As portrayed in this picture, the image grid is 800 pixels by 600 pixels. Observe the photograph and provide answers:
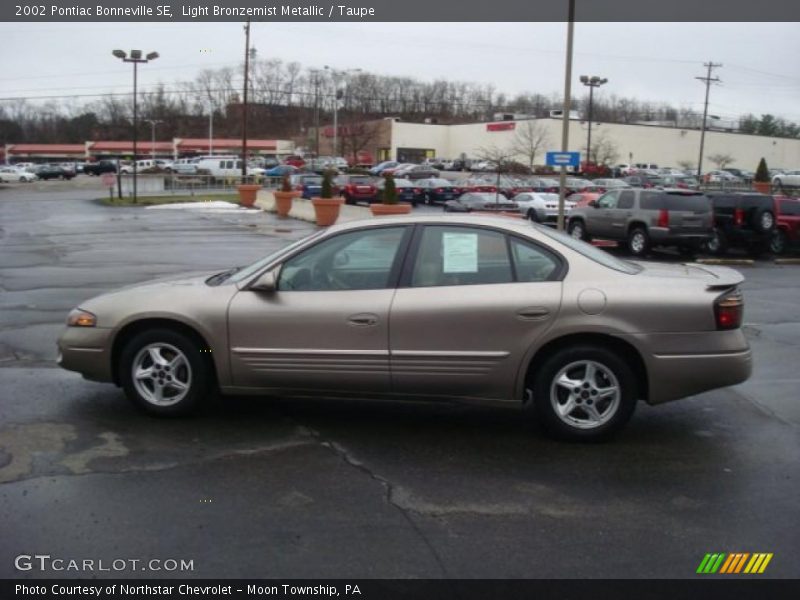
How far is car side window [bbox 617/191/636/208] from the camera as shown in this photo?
21062mm

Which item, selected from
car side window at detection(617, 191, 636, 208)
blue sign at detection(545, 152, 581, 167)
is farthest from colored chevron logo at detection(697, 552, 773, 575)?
car side window at detection(617, 191, 636, 208)

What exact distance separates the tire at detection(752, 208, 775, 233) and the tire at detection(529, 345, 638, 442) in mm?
17505

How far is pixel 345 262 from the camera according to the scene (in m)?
5.66

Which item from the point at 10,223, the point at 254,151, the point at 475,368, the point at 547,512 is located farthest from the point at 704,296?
the point at 254,151

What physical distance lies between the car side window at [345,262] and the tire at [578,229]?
59.4ft

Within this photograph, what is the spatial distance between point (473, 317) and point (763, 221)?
59.3 ft

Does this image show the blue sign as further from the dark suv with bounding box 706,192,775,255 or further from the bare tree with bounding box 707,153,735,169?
the bare tree with bounding box 707,153,735,169

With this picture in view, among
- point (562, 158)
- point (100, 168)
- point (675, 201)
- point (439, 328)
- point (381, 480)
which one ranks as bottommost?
point (381, 480)

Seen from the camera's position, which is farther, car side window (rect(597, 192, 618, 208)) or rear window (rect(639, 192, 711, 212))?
car side window (rect(597, 192, 618, 208))

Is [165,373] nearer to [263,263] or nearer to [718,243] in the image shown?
[263,263]

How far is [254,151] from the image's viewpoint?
388 ft

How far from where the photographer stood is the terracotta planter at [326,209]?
28203mm

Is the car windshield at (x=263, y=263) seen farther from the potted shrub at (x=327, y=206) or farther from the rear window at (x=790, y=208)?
the potted shrub at (x=327, y=206)

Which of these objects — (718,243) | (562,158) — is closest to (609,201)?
(718,243)
